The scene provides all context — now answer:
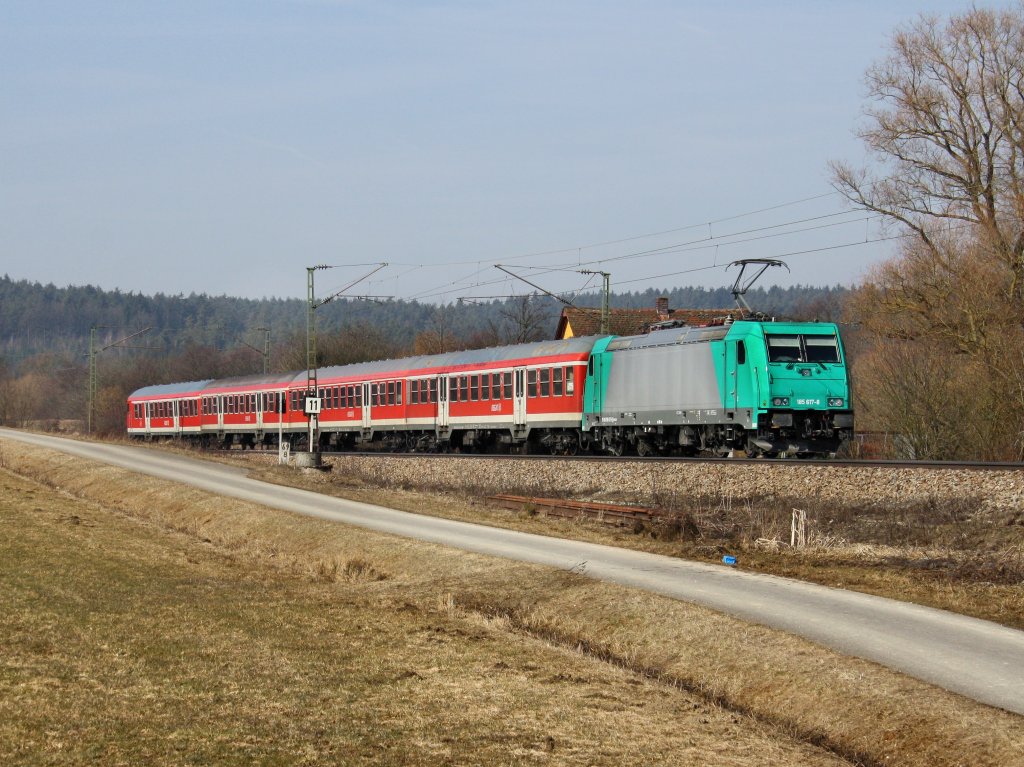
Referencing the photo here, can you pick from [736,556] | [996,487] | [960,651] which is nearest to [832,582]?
[736,556]

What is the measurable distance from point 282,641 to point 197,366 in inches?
5170

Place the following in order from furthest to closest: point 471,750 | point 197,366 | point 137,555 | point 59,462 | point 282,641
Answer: point 197,366 < point 59,462 < point 137,555 < point 282,641 < point 471,750

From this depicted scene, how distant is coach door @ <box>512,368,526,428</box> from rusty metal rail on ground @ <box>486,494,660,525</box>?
31.2 feet

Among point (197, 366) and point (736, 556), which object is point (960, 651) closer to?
point (736, 556)

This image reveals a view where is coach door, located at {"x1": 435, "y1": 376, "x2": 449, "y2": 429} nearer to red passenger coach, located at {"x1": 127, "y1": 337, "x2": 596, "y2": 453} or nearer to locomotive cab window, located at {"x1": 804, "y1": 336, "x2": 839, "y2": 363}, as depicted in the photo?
red passenger coach, located at {"x1": 127, "y1": 337, "x2": 596, "y2": 453}

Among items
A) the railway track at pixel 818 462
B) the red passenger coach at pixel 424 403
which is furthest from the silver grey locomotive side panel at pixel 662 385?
the red passenger coach at pixel 424 403

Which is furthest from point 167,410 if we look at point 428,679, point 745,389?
point 428,679

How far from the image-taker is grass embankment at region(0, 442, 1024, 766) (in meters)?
9.51

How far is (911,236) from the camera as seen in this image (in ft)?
134

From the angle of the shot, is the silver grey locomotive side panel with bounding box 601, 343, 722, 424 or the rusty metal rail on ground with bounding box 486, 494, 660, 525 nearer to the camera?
the rusty metal rail on ground with bounding box 486, 494, 660, 525

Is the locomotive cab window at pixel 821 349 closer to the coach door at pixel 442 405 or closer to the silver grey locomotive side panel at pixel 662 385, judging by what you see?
the silver grey locomotive side panel at pixel 662 385

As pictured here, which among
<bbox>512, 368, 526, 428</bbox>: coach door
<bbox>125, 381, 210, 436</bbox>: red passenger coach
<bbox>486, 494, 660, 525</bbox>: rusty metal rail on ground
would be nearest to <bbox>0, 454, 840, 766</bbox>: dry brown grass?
<bbox>486, 494, 660, 525</bbox>: rusty metal rail on ground

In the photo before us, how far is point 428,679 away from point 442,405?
36.5 m

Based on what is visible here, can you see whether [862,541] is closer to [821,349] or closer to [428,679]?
[821,349]
